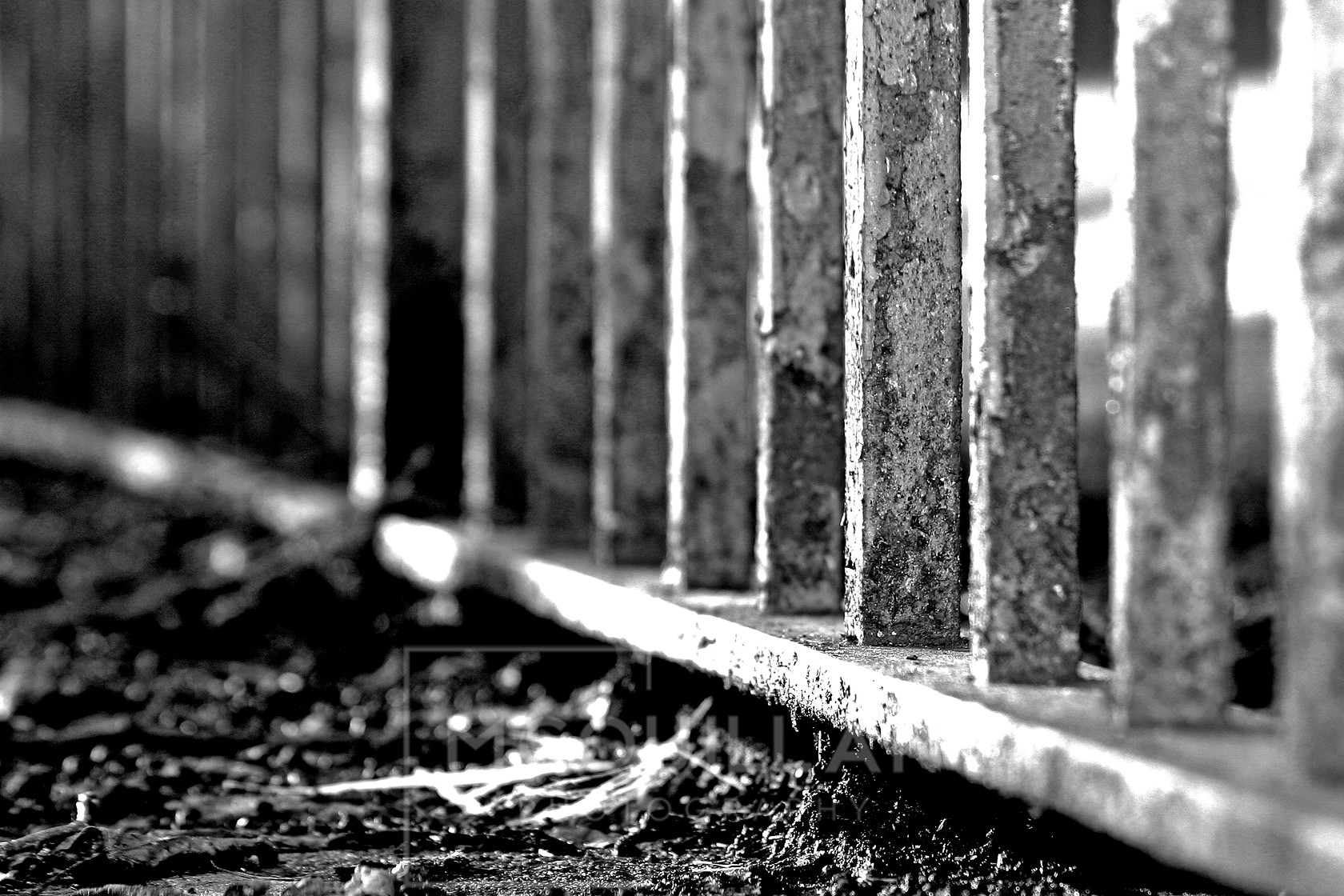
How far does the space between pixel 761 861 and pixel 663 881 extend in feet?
0.50

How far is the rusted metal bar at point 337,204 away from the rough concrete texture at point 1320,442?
176 inches

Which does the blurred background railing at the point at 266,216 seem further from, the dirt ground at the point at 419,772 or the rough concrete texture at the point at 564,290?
the dirt ground at the point at 419,772

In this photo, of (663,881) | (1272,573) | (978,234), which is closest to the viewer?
(978,234)

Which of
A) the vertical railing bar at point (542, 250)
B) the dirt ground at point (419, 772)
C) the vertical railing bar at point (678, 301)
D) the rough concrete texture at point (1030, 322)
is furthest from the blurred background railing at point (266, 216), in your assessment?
the rough concrete texture at point (1030, 322)

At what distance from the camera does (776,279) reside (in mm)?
2402

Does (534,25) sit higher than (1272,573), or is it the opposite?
(534,25)

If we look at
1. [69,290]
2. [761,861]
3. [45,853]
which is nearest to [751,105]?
[761,861]

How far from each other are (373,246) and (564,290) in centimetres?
115

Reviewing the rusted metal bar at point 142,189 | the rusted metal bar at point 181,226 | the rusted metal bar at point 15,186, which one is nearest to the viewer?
the rusted metal bar at point 181,226

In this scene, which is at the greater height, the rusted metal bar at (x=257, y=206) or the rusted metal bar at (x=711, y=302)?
the rusted metal bar at (x=257, y=206)

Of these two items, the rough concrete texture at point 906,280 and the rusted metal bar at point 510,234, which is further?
the rusted metal bar at point 510,234

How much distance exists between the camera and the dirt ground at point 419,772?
203cm

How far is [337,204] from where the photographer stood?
592 centimetres

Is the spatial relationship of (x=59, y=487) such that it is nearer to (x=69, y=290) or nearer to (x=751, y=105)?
(x=69, y=290)
